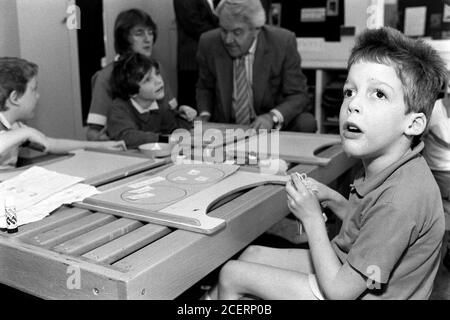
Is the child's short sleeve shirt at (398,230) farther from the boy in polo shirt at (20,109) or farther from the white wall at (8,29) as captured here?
the white wall at (8,29)

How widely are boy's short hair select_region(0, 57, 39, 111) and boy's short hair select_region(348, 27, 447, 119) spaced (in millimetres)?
1208

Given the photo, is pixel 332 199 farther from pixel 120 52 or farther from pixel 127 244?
pixel 120 52

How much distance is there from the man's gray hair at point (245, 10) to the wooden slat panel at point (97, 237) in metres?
1.53

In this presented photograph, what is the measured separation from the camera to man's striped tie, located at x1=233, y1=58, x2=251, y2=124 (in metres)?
2.50

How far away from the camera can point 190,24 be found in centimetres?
338

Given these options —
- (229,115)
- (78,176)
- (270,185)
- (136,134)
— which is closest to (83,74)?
(229,115)

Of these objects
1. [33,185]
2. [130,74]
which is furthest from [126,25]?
[33,185]

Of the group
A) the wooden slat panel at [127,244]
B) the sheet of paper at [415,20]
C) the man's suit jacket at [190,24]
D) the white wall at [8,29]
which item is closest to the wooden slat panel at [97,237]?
the wooden slat panel at [127,244]

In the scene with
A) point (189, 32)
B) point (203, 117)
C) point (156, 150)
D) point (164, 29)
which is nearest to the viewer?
point (156, 150)

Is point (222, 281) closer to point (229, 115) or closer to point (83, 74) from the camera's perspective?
point (229, 115)

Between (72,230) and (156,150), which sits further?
(156,150)

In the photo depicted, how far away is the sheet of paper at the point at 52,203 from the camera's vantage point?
3.37 ft

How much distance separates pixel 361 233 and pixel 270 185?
38cm

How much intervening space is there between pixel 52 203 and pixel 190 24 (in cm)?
248
